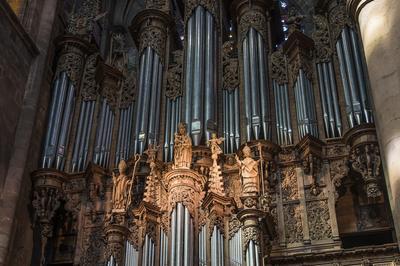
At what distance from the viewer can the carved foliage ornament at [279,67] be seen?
53.6 ft

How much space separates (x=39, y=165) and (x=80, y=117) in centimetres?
195

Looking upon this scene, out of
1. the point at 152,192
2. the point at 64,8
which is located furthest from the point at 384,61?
the point at 64,8

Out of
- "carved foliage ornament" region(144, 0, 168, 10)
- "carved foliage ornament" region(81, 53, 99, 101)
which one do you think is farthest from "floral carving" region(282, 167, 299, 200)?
"carved foliage ornament" region(144, 0, 168, 10)

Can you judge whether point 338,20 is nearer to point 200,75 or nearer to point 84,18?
point 200,75

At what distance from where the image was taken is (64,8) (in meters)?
19.5

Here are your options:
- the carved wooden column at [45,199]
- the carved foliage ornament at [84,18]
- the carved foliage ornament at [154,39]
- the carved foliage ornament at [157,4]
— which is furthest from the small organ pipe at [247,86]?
the carved foliage ornament at [84,18]

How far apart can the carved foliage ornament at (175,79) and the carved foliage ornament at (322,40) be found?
3.83 meters

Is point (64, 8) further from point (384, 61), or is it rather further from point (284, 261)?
point (384, 61)

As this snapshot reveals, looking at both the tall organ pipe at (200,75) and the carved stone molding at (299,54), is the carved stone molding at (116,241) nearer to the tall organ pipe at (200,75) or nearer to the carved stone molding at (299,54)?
the tall organ pipe at (200,75)

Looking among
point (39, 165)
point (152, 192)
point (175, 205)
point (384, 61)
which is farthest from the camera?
point (39, 165)

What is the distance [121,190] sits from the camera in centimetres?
1359

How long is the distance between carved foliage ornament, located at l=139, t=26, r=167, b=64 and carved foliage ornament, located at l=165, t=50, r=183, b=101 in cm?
42

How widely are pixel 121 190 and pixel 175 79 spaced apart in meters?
4.77

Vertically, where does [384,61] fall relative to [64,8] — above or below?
below
